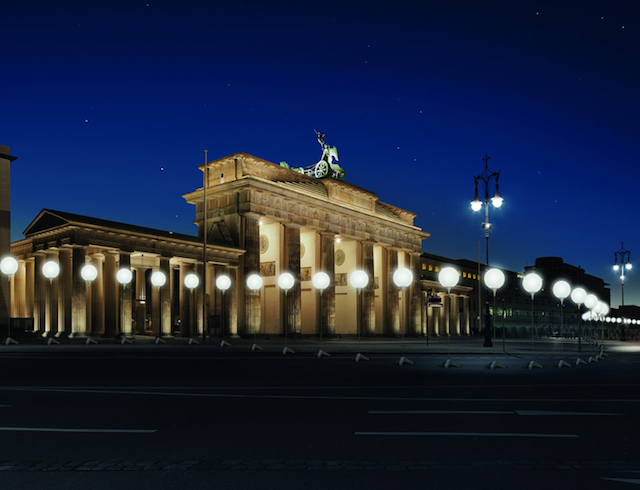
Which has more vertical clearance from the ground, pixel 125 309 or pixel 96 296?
pixel 96 296

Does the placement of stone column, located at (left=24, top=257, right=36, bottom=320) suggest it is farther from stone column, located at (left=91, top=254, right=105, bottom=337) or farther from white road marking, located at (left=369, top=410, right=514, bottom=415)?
white road marking, located at (left=369, top=410, right=514, bottom=415)

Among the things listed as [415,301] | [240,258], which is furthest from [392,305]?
[240,258]

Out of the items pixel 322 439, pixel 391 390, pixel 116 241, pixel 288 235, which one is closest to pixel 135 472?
pixel 322 439

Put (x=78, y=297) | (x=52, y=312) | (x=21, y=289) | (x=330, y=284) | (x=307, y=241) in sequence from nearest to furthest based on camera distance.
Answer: (x=78, y=297) < (x=52, y=312) < (x=21, y=289) < (x=330, y=284) < (x=307, y=241)

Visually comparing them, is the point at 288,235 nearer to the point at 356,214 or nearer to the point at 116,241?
the point at 356,214

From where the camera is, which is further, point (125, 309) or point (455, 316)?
point (455, 316)

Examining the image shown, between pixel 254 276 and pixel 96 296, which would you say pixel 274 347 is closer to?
pixel 254 276

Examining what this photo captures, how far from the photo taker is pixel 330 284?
Result: 5919cm

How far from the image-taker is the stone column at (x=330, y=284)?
58844 millimetres

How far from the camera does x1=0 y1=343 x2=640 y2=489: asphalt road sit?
19.1ft

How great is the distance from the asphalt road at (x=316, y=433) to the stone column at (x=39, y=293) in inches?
1252

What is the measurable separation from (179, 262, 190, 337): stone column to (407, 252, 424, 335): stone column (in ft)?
107

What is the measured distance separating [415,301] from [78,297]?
46.0 m

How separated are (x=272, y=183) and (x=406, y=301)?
30763 mm
